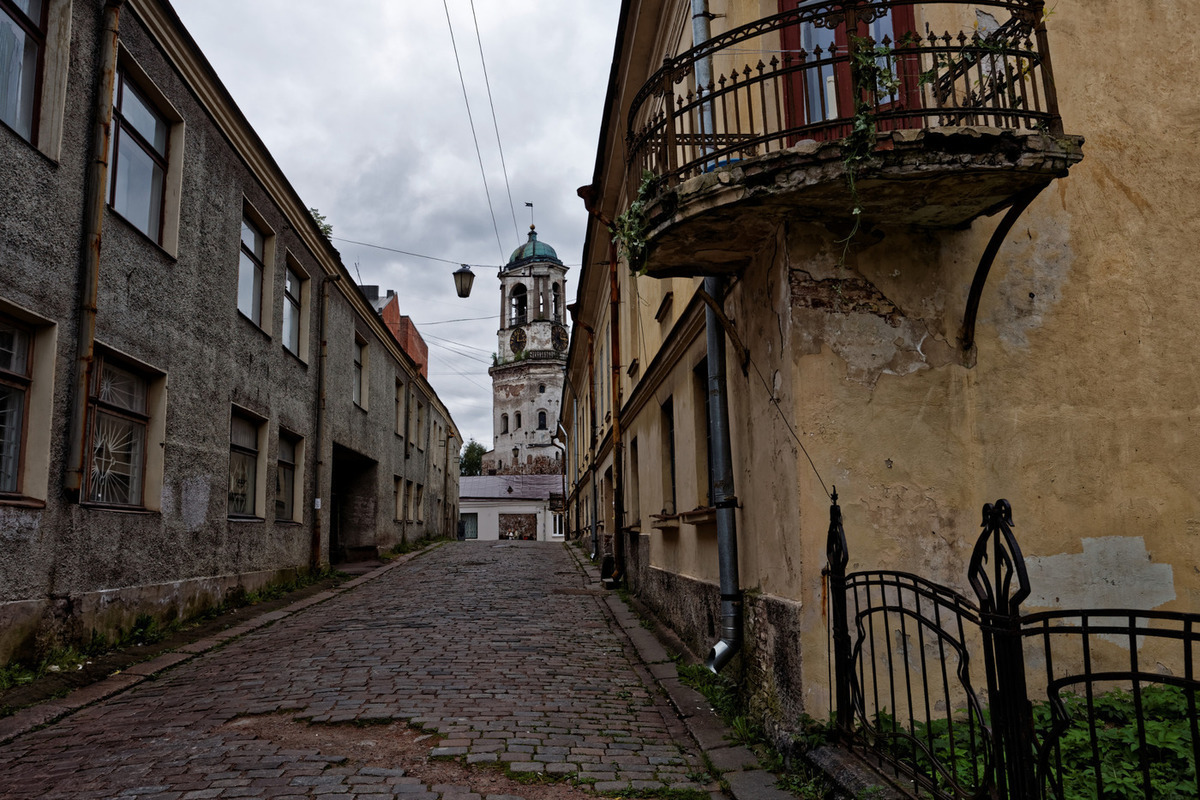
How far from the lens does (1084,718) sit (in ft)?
15.7

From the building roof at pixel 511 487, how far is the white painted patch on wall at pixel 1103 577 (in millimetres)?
50524

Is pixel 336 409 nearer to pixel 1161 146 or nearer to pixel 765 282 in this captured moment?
pixel 765 282

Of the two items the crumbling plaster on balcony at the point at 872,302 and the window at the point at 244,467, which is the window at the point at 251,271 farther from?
the crumbling plaster on balcony at the point at 872,302

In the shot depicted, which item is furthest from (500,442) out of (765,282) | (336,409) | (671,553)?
(765,282)

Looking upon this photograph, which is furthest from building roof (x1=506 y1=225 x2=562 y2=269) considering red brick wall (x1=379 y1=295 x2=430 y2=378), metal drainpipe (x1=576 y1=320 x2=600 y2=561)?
metal drainpipe (x1=576 y1=320 x2=600 y2=561)

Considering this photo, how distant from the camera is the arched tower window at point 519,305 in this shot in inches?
2243

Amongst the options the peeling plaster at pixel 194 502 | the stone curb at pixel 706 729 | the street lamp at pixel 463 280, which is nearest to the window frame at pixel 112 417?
the peeling plaster at pixel 194 502

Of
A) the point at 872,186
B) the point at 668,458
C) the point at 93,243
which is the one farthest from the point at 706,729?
the point at 93,243

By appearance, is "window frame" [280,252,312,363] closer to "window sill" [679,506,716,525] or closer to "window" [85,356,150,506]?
"window" [85,356,150,506]

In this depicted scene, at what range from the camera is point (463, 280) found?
792 inches

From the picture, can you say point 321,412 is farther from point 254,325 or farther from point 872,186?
point 872,186

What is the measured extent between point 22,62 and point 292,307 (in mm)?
7670

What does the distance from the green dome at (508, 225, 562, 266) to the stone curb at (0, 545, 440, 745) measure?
45.8 meters

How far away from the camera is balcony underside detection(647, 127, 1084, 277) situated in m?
4.46
